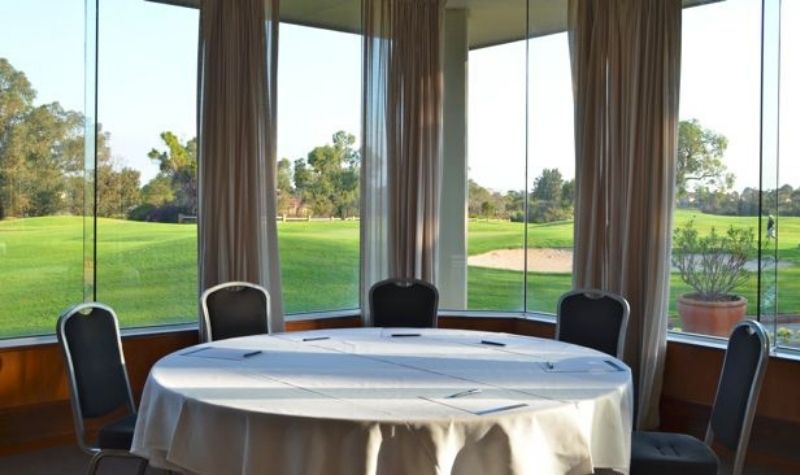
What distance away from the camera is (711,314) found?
5.21m

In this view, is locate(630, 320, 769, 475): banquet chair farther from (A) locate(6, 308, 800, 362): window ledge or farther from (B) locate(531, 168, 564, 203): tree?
(B) locate(531, 168, 564, 203): tree

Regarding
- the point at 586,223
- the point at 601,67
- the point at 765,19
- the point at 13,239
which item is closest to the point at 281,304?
the point at 13,239

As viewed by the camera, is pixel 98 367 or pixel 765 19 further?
pixel 765 19

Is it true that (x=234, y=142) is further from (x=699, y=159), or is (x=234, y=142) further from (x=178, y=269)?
(x=699, y=159)

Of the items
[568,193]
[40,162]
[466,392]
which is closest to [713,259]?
[568,193]

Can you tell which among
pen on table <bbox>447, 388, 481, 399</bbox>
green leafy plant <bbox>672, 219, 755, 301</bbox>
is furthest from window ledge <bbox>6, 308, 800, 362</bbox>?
pen on table <bbox>447, 388, 481, 399</bbox>

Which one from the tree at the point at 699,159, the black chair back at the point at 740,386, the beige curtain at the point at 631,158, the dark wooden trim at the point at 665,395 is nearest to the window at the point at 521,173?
the beige curtain at the point at 631,158

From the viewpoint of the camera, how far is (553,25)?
19.5 feet

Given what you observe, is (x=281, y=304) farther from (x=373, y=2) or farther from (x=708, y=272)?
(x=708, y=272)

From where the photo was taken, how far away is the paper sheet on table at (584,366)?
3.28 metres

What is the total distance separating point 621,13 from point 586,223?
1.41m

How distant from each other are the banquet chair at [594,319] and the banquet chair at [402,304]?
85cm

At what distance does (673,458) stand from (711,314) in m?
2.35

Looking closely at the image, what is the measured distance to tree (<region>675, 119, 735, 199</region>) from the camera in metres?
5.20
